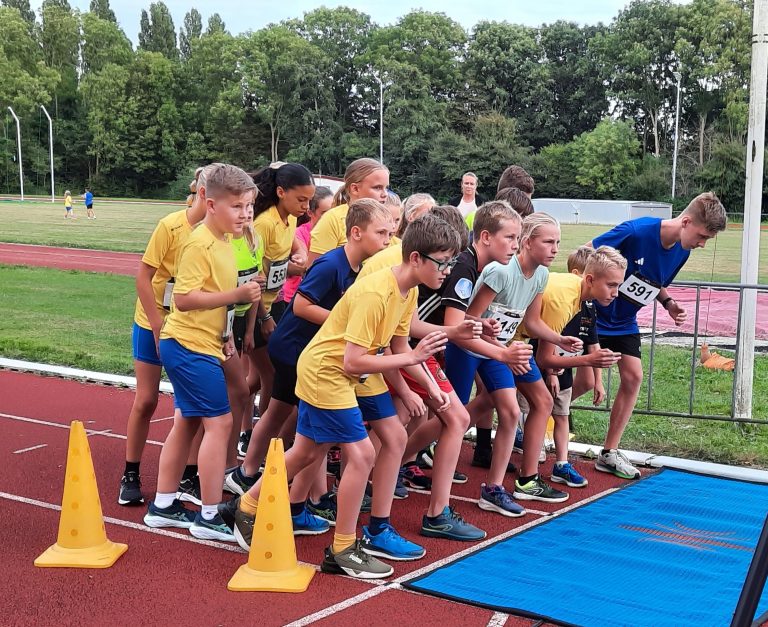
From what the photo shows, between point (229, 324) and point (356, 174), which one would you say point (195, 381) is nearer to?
point (229, 324)

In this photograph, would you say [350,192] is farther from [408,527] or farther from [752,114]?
[752,114]

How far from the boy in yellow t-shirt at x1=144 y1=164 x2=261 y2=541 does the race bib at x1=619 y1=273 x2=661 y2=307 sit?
266 centimetres

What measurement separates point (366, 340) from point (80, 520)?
1669 millimetres

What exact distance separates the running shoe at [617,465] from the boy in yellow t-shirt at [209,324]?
2.69 metres

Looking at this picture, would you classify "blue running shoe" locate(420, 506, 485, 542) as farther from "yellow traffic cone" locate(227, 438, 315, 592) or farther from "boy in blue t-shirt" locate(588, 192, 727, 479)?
"boy in blue t-shirt" locate(588, 192, 727, 479)

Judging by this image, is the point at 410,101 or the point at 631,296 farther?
the point at 410,101

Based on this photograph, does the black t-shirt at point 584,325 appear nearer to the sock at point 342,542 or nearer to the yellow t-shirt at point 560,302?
the yellow t-shirt at point 560,302

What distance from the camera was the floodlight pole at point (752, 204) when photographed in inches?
261

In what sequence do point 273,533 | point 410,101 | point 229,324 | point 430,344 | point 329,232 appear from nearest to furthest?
point 430,344
point 273,533
point 229,324
point 329,232
point 410,101

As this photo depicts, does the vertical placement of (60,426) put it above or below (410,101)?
below

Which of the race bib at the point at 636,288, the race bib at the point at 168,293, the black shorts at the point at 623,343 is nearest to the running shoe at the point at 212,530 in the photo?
the race bib at the point at 168,293

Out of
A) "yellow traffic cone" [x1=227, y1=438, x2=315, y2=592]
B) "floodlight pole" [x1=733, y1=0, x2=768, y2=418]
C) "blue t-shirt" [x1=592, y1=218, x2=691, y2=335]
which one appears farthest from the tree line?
"yellow traffic cone" [x1=227, y1=438, x2=315, y2=592]

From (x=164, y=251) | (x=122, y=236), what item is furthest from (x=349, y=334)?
(x=122, y=236)

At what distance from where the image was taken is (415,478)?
18.1 ft
